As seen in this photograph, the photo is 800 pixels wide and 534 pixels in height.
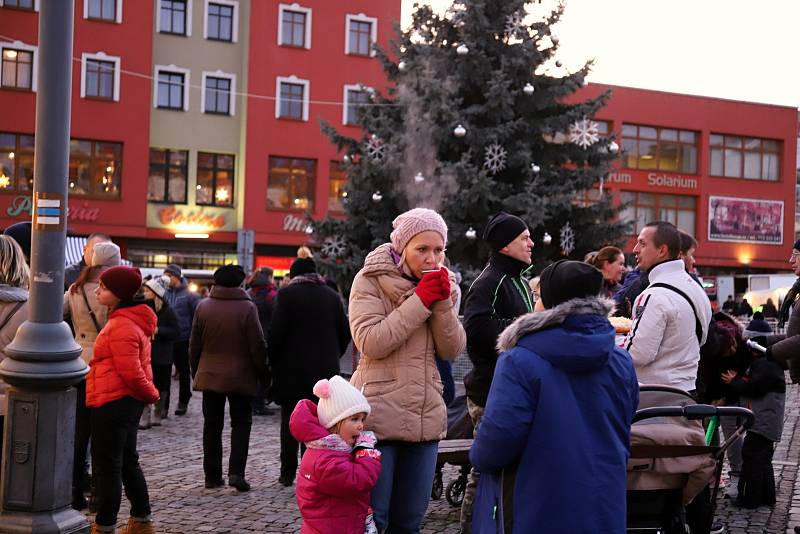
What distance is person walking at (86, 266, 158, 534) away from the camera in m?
6.23

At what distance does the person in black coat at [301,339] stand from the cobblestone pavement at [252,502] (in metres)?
0.95

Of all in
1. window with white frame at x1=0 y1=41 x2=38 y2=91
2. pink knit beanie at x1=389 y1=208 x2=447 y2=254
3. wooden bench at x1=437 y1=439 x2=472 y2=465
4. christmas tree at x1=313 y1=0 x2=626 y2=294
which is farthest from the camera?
window with white frame at x1=0 y1=41 x2=38 y2=91

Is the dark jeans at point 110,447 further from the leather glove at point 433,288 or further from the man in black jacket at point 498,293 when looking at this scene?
the leather glove at point 433,288

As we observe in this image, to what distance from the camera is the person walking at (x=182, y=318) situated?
535 inches

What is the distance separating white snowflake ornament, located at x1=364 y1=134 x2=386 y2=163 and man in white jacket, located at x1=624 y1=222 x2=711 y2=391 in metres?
12.0

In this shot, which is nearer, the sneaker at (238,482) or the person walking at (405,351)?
the person walking at (405,351)

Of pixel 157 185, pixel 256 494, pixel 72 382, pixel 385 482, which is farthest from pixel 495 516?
pixel 157 185

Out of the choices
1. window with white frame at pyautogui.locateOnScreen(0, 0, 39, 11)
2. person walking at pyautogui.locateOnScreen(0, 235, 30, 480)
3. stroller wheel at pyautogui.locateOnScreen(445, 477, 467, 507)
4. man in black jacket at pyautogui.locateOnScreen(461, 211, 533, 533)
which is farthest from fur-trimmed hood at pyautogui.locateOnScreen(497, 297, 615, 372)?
window with white frame at pyautogui.locateOnScreen(0, 0, 39, 11)

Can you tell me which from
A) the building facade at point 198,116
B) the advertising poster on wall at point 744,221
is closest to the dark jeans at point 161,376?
the building facade at point 198,116

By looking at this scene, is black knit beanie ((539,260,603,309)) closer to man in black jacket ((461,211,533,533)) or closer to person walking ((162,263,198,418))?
man in black jacket ((461,211,533,533))

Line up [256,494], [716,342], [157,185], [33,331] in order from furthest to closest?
[157,185]
[256,494]
[716,342]
[33,331]

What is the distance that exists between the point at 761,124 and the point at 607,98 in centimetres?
3663

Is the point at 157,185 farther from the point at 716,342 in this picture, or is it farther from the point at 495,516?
the point at 495,516

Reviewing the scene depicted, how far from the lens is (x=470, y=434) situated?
7.52m
